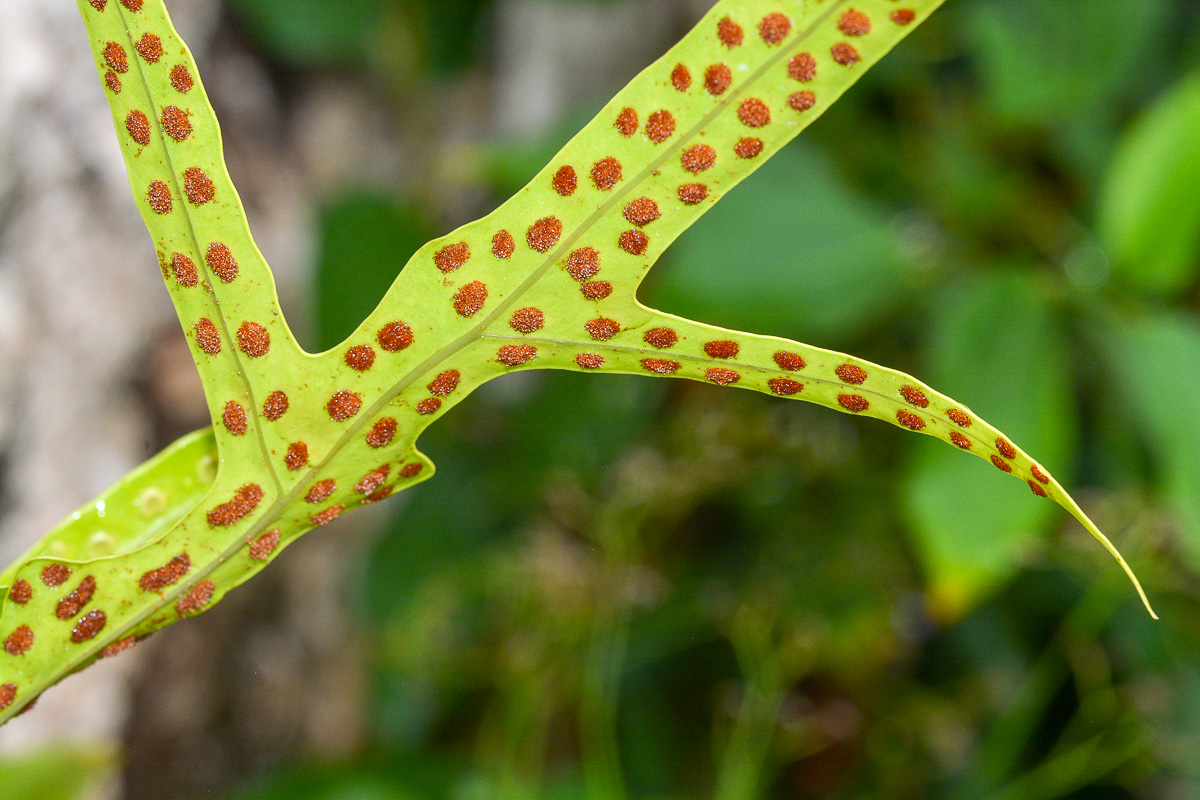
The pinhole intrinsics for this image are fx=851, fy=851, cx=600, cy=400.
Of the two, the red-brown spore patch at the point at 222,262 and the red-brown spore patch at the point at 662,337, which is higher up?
the red-brown spore patch at the point at 222,262

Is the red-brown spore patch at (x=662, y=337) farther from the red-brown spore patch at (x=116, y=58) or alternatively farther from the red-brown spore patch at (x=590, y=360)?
the red-brown spore patch at (x=116, y=58)

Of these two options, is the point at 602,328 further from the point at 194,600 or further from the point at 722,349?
the point at 194,600

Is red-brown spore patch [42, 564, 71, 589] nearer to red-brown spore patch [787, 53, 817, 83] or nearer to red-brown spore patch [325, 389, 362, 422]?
red-brown spore patch [325, 389, 362, 422]

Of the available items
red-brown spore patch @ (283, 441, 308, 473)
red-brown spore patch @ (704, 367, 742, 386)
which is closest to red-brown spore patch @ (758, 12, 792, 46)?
red-brown spore patch @ (704, 367, 742, 386)

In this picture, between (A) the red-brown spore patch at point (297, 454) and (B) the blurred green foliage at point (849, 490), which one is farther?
(B) the blurred green foliage at point (849, 490)

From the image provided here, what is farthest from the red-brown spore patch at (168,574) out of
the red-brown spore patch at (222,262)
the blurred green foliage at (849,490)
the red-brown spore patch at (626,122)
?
the blurred green foliage at (849,490)
